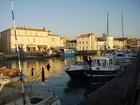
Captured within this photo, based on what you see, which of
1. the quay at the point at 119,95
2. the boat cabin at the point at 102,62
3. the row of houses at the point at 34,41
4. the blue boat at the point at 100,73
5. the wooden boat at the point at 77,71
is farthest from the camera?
the row of houses at the point at 34,41

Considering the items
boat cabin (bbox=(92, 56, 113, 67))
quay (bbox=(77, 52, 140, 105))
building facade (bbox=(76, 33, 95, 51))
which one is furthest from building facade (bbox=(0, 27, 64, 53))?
quay (bbox=(77, 52, 140, 105))

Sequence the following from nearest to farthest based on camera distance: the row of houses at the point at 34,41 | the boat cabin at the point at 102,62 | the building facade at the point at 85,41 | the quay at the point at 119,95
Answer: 1. the quay at the point at 119,95
2. the boat cabin at the point at 102,62
3. the row of houses at the point at 34,41
4. the building facade at the point at 85,41

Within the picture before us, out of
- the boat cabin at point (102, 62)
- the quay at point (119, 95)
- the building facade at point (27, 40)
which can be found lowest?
the quay at point (119, 95)

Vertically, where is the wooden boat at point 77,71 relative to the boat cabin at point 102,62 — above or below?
below

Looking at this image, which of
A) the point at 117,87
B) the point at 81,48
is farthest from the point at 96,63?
the point at 81,48

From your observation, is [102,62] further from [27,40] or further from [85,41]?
[85,41]

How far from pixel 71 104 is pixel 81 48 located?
8837 centimetres

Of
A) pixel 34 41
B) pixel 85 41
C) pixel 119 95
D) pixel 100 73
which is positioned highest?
pixel 85 41

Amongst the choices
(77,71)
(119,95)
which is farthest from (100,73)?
(119,95)

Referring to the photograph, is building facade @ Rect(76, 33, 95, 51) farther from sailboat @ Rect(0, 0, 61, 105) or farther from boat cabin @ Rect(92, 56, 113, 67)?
sailboat @ Rect(0, 0, 61, 105)

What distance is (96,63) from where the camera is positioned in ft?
70.9

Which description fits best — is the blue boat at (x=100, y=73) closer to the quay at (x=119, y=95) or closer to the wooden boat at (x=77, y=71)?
the wooden boat at (x=77, y=71)

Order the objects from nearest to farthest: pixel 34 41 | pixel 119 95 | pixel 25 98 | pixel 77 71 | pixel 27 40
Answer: pixel 25 98, pixel 119 95, pixel 77 71, pixel 27 40, pixel 34 41

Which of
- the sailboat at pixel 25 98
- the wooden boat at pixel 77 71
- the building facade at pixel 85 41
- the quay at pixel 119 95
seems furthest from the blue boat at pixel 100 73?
the building facade at pixel 85 41
